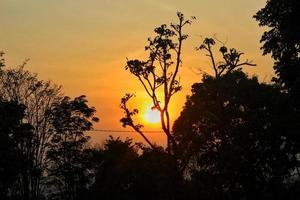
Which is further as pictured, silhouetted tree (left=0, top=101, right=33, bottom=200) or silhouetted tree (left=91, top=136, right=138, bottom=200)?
silhouetted tree (left=91, top=136, right=138, bottom=200)

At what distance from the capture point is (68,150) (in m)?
48.6

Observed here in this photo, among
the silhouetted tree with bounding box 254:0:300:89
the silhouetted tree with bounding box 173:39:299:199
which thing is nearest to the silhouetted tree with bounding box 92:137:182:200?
the silhouetted tree with bounding box 173:39:299:199

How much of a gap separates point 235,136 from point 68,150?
59.4 ft

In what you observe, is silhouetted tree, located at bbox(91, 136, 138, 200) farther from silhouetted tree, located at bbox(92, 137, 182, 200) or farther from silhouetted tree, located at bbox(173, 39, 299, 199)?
silhouetted tree, located at bbox(173, 39, 299, 199)

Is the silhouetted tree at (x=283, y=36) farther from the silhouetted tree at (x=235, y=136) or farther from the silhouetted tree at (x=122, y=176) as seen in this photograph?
the silhouetted tree at (x=122, y=176)

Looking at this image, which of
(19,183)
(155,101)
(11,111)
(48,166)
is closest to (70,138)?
(48,166)

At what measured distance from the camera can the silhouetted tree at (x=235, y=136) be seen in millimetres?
34594

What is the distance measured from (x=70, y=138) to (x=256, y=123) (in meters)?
18.9

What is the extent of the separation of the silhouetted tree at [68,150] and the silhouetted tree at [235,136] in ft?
36.0

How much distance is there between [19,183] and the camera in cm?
4516

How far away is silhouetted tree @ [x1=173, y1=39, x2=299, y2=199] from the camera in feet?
113

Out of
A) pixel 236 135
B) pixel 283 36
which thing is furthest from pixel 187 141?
pixel 283 36

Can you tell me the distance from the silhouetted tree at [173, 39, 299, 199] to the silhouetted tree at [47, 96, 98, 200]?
36.0 feet

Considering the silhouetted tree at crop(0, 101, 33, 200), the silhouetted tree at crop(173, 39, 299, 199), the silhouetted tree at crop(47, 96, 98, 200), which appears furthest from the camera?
the silhouetted tree at crop(47, 96, 98, 200)
